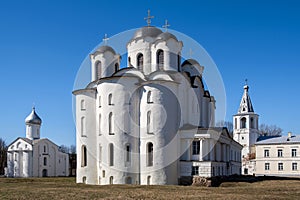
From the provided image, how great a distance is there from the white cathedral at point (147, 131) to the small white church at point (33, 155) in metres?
28.3

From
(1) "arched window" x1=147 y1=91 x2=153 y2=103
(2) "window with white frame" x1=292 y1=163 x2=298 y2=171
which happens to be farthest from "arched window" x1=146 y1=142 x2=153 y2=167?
(2) "window with white frame" x1=292 y1=163 x2=298 y2=171

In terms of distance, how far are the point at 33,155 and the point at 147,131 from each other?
3518 cm

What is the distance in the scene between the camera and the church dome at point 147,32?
41.4 metres

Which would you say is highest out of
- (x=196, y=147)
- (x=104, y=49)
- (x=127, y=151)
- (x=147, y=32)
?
(x=147, y=32)

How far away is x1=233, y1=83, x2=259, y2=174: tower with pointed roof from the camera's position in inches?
2699

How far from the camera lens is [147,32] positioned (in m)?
41.7

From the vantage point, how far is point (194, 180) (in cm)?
3606

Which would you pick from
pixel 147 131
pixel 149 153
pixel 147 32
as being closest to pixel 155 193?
pixel 149 153

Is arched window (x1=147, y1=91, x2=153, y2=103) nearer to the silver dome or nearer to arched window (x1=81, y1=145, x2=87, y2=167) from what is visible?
arched window (x1=81, y1=145, x2=87, y2=167)

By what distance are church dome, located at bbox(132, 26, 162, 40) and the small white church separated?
Result: 1267 inches

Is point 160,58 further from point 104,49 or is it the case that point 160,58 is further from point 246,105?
point 246,105

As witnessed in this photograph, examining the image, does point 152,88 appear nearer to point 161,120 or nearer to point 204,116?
point 161,120

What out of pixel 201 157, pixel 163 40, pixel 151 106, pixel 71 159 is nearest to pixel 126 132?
pixel 151 106

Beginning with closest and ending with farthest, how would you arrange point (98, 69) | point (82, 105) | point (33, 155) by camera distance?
point (82, 105), point (98, 69), point (33, 155)
